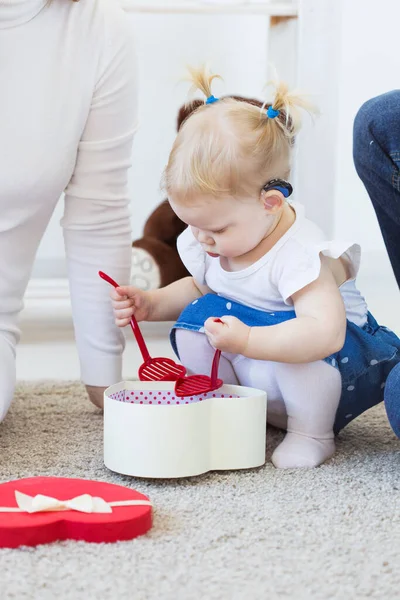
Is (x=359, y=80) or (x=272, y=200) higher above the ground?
(x=359, y=80)

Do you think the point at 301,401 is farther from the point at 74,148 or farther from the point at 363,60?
the point at 363,60

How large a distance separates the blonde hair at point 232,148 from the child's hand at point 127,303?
163 mm

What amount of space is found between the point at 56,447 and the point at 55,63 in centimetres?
46

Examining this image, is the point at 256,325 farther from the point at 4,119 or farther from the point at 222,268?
the point at 4,119

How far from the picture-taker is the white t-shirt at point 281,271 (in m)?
0.95

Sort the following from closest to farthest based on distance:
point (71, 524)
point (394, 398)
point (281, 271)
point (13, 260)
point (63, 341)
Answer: point (71, 524) → point (394, 398) → point (281, 271) → point (13, 260) → point (63, 341)

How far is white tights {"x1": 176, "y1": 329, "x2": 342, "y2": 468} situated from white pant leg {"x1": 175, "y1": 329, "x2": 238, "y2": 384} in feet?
0.04

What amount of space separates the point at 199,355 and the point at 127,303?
114mm

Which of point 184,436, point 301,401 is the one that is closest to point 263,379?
point 301,401

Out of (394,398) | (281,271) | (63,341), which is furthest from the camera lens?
(63,341)

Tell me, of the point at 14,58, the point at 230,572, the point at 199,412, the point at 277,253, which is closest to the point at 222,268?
the point at 277,253

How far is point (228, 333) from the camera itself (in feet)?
3.01

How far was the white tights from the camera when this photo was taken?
0.94 m

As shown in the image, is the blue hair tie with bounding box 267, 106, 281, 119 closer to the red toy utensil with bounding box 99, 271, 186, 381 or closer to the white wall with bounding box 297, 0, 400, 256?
the red toy utensil with bounding box 99, 271, 186, 381
